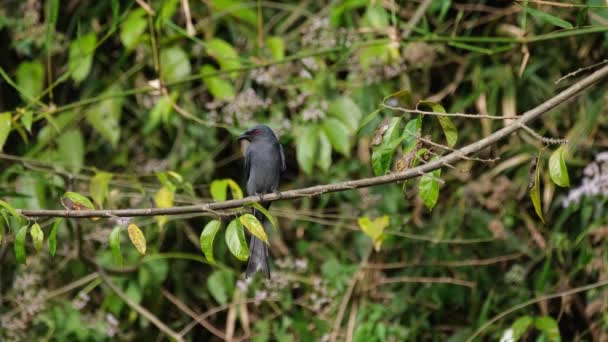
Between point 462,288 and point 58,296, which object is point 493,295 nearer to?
point 462,288

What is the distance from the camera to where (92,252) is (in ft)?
16.5

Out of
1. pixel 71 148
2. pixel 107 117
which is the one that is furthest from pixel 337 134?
pixel 71 148

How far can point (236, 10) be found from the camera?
16.6 feet

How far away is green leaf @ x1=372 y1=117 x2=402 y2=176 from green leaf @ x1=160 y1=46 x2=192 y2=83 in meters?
2.28

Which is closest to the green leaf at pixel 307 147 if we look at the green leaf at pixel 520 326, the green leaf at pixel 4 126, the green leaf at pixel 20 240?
the green leaf at pixel 520 326

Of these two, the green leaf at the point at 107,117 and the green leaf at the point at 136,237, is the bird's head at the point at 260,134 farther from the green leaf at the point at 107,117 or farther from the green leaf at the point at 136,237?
the green leaf at the point at 136,237

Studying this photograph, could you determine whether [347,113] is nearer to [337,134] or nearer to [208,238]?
[337,134]

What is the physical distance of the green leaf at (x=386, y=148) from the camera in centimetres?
260

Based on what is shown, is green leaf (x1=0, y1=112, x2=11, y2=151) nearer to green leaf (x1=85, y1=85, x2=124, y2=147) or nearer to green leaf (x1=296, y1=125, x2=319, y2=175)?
green leaf (x1=85, y1=85, x2=124, y2=147)

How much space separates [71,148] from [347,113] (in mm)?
1649

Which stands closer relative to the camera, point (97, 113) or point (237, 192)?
point (237, 192)

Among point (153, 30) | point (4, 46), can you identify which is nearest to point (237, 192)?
point (153, 30)

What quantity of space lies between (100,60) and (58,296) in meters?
1.54

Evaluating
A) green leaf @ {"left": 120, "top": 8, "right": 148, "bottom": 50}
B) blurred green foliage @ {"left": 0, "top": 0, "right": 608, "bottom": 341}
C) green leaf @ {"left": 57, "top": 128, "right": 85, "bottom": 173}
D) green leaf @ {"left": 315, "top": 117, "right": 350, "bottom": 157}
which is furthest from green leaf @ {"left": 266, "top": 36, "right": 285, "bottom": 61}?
green leaf @ {"left": 57, "top": 128, "right": 85, "bottom": 173}
